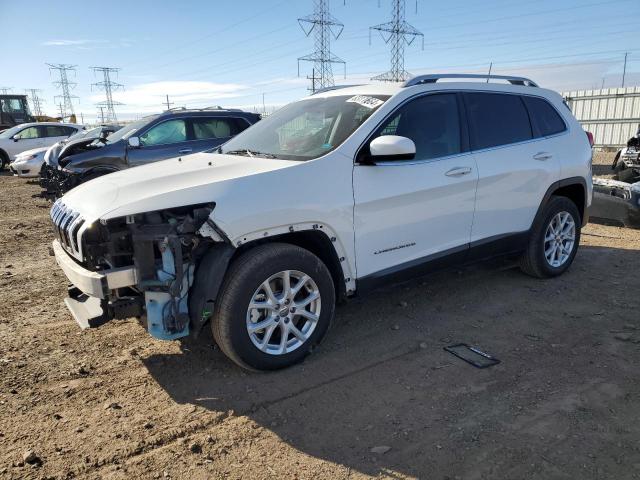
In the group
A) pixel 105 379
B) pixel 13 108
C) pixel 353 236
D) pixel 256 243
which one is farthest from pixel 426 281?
pixel 13 108

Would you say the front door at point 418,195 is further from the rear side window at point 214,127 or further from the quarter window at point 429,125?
the rear side window at point 214,127

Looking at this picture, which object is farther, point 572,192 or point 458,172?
point 572,192

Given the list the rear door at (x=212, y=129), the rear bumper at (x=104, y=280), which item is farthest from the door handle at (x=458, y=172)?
the rear door at (x=212, y=129)

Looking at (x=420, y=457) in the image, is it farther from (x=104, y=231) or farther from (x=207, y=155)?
(x=207, y=155)

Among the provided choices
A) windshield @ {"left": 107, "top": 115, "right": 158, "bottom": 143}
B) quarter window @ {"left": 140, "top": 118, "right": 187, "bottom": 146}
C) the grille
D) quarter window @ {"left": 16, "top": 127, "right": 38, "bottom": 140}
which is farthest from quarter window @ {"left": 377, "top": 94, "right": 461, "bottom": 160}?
quarter window @ {"left": 16, "top": 127, "right": 38, "bottom": 140}

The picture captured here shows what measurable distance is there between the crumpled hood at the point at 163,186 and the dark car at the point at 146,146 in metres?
5.70

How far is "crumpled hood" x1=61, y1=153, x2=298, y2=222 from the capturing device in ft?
10.2

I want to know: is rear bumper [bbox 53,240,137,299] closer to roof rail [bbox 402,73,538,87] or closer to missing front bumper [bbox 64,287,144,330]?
missing front bumper [bbox 64,287,144,330]

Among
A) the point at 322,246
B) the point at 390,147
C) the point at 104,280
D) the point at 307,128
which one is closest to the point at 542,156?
the point at 390,147

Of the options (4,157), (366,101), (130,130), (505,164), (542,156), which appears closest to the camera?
(366,101)

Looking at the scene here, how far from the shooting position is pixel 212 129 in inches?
390

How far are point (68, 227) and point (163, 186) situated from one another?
674 mm

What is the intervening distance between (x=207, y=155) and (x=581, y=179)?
12.7ft

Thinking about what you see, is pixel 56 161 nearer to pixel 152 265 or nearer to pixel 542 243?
pixel 152 265
